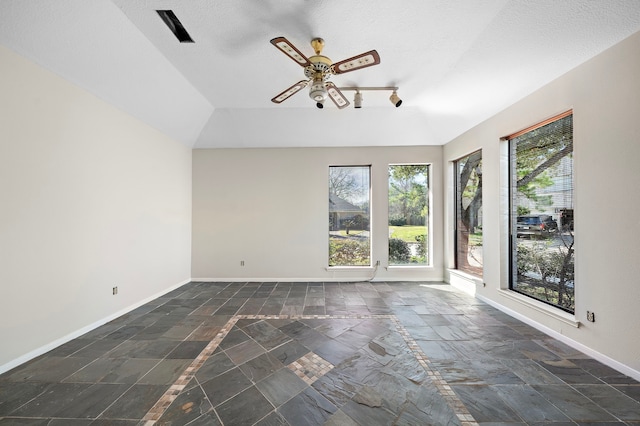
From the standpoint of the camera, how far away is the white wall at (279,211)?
4672mm

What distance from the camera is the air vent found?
2.09 metres

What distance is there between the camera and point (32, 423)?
146 centimetres

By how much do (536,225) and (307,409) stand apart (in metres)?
3.39

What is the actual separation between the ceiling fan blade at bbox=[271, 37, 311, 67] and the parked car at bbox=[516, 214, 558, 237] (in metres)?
3.33

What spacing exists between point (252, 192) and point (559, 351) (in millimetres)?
4879

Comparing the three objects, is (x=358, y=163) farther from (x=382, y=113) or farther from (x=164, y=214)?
(x=164, y=214)

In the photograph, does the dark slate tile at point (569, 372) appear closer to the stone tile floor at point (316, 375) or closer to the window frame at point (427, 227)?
the stone tile floor at point (316, 375)

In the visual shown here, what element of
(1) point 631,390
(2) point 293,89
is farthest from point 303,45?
(1) point 631,390

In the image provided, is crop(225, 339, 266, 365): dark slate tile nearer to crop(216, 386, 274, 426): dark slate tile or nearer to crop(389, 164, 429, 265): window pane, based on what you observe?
crop(216, 386, 274, 426): dark slate tile

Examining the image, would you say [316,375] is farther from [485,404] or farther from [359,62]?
[359,62]

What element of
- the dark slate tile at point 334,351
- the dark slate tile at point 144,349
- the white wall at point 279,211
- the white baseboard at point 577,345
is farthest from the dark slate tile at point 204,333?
the white baseboard at point 577,345

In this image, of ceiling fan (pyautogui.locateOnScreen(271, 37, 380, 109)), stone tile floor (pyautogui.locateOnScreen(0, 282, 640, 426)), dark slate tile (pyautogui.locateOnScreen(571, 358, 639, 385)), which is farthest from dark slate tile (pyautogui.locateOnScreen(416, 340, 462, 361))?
ceiling fan (pyautogui.locateOnScreen(271, 37, 380, 109))

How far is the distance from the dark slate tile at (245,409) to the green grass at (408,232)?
382 cm

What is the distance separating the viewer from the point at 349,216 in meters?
4.84
